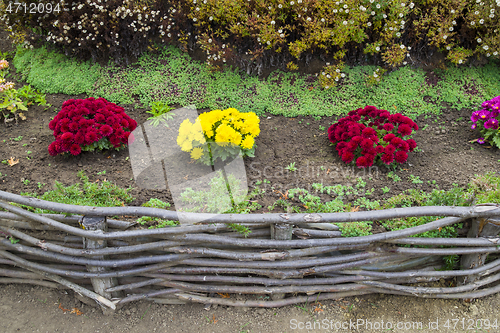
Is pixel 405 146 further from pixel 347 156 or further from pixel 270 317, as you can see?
pixel 270 317

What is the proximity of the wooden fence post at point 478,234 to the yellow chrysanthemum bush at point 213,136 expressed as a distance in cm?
193

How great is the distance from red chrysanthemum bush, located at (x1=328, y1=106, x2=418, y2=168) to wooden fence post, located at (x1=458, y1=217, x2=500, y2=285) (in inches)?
37.5

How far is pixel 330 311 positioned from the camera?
8.40ft

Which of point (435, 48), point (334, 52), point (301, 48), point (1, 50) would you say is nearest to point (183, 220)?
point (301, 48)

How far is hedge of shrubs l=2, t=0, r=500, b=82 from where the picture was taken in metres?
4.28

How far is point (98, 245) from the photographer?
96.2 inches

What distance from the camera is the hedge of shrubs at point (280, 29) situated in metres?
4.28

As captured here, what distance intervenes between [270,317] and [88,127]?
2.51 m

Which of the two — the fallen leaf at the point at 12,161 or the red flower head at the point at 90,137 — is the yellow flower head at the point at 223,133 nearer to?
the red flower head at the point at 90,137

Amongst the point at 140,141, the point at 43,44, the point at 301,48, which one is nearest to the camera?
the point at 140,141

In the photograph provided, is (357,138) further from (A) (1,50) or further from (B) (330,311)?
(A) (1,50)

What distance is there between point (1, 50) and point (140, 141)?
3.60 m

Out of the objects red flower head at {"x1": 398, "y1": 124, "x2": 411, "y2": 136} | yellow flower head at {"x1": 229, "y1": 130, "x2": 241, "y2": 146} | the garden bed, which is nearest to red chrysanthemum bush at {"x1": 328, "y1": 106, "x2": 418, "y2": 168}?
red flower head at {"x1": 398, "y1": 124, "x2": 411, "y2": 136}

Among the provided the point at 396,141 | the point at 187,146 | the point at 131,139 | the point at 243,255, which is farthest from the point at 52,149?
the point at 396,141
